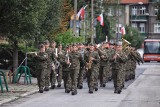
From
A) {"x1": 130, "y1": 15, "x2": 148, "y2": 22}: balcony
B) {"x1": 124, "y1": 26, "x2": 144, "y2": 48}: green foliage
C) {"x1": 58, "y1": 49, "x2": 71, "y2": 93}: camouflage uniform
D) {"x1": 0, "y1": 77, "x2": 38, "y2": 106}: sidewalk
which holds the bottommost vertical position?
{"x1": 0, "y1": 77, "x2": 38, "y2": 106}: sidewalk

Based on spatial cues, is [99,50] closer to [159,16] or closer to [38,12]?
[38,12]

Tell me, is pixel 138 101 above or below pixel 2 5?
below

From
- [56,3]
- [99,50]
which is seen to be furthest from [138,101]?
[56,3]

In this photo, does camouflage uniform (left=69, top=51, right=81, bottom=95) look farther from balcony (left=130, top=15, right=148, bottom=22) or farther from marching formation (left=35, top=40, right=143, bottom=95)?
balcony (left=130, top=15, right=148, bottom=22)

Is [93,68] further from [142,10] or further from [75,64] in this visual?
[142,10]

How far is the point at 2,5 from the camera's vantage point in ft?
68.8

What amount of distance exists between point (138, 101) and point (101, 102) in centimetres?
119

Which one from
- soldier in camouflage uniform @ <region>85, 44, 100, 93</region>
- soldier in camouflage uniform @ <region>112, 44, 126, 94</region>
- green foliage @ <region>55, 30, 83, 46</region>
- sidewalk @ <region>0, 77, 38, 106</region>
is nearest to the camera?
sidewalk @ <region>0, 77, 38, 106</region>

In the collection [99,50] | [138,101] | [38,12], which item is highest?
[38,12]

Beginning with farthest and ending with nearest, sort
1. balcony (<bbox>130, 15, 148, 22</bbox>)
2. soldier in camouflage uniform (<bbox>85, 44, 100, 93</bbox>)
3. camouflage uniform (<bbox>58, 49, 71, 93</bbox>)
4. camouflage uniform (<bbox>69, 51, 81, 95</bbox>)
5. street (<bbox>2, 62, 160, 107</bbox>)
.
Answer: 1. balcony (<bbox>130, 15, 148, 22</bbox>)
2. soldier in camouflage uniform (<bbox>85, 44, 100, 93</bbox>)
3. camouflage uniform (<bbox>58, 49, 71, 93</bbox>)
4. camouflage uniform (<bbox>69, 51, 81, 95</bbox>)
5. street (<bbox>2, 62, 160, 107</bbox>)

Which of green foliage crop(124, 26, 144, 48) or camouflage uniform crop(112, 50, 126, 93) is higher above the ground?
green foliage crop(124, 26, 144, 48)

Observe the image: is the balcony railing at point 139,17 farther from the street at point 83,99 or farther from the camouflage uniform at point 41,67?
the street at point 83,99

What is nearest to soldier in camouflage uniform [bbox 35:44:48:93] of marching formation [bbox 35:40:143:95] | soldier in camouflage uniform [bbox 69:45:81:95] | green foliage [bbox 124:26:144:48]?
marching formation [bbox 35:40:143:95]

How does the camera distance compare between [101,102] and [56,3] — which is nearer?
[101,102]
